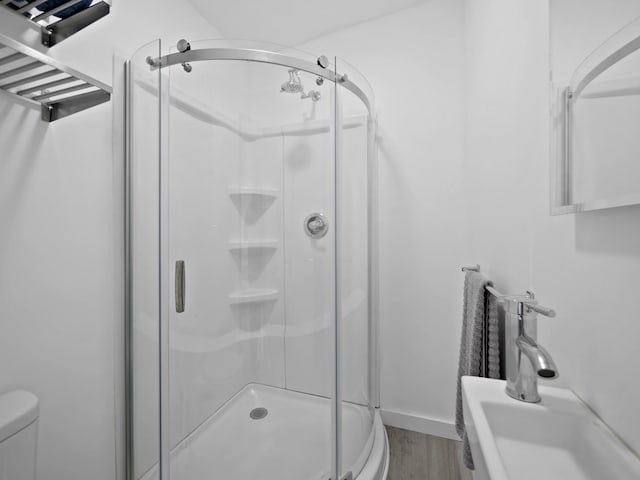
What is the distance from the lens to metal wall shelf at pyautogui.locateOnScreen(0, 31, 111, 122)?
82 centimetres

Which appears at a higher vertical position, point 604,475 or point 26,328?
point 26,328

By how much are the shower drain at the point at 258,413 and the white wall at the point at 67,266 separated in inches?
22.2

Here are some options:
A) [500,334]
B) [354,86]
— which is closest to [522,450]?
[500,334]

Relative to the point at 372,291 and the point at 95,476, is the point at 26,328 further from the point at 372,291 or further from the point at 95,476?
the point at 372,291

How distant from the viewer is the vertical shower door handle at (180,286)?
1.19 metres

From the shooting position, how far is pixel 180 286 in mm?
1188

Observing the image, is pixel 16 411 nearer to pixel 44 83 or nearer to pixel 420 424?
pixel 44 83

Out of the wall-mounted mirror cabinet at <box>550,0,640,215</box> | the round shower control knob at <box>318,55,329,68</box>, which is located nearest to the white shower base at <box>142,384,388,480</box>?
the wall-mounted mirror cabinet at <box>550,0,640,215</box>

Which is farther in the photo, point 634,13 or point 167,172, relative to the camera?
point 167,172

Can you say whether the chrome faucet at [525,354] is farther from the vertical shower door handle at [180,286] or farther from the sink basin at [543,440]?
the vertical shower door handle at [180,286]

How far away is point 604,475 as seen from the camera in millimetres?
541

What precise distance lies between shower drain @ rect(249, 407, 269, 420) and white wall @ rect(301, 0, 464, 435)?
870 mm

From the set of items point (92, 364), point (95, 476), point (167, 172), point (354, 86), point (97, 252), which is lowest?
point (95, 476)

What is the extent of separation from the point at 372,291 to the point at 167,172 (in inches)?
45.8
